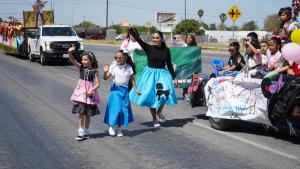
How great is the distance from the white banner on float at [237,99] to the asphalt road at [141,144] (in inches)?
13.8

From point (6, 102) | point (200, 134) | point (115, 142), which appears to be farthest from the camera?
point (6, 102)

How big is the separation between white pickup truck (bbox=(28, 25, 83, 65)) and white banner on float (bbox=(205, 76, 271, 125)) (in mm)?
15737

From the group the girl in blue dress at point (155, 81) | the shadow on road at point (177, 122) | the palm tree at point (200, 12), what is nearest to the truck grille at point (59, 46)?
the shadow on road at point (177, 122)

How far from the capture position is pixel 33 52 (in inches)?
1037

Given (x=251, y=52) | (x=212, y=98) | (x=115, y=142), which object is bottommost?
(x=115, y=142)

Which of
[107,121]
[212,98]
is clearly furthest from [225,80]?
[107,121]

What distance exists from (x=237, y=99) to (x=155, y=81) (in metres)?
1.57

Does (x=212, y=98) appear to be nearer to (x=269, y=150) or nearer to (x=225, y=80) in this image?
(x=225, y=80)

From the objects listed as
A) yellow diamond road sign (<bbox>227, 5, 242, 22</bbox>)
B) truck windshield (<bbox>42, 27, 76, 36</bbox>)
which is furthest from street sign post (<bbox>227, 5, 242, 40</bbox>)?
truck windshield (<bbox>42, 27, 76, 36</bbox>)

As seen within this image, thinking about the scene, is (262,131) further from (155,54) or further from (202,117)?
(155,54)

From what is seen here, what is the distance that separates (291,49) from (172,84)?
2.51 meters

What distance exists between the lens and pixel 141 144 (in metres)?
7.35

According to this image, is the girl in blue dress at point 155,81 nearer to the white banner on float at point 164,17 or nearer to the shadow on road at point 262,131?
the shadow on road at point 262,131

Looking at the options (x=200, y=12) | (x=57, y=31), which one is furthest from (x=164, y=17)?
(x=200, y=12)
